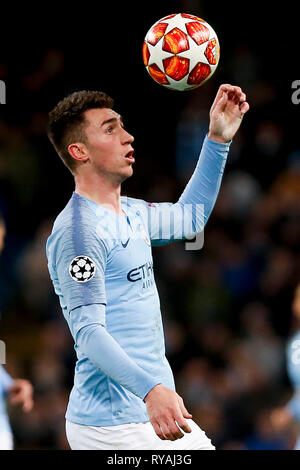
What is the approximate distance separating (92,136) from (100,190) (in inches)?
10.8

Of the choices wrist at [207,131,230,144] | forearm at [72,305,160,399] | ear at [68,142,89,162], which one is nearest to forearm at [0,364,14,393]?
ear at [68,142,89,162]

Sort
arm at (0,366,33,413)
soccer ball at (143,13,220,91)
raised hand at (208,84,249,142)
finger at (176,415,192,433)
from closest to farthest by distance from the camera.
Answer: finger at (176,415,192,433), raised hand at (208,84,249,142), soccer ball at (143,13,220,91), arm at (0,366,33,413)

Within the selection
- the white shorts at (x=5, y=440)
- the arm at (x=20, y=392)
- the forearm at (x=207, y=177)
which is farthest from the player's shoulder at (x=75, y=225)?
the white shorts at (x=5, y=440)

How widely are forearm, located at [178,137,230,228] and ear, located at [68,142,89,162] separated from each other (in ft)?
2.09

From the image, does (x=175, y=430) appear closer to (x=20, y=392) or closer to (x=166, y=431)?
(x=166, y=431)

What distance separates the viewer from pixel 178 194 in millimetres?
8812

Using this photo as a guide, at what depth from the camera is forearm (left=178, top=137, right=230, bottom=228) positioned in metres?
4.39

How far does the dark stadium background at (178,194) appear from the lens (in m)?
7.65

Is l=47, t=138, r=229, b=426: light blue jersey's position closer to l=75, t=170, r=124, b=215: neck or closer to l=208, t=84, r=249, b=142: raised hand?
l=75, t=170, r=124, b=215: neck

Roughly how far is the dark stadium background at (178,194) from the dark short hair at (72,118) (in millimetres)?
3673

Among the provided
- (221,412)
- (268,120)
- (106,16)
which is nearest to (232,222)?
(268,120)

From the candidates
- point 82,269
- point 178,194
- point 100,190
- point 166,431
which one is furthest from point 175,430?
point 178,194

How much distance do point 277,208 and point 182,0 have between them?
2549mm

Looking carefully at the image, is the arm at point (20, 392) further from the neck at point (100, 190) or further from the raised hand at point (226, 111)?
the raised hand at point (226, 111)
